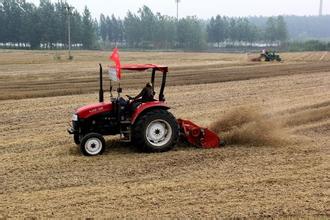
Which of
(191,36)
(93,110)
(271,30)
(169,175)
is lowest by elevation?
(169,175)

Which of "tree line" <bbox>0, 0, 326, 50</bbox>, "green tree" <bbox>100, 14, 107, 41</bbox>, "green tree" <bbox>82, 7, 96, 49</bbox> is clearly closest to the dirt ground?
"tree line" <bbox>0, 0, 326, 50</bbox>

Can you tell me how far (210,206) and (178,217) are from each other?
1.87ft

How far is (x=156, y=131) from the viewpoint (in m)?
9.27

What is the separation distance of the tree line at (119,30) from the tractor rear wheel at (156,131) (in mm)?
79298

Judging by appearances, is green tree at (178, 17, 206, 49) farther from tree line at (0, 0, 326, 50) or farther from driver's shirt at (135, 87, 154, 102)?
driver's shirt at (135, 87, 154, 102)

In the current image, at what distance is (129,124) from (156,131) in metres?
0.51

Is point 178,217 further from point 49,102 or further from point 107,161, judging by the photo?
point 49,102

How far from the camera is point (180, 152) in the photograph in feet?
31.0

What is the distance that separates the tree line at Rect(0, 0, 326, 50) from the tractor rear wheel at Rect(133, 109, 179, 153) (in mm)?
79298

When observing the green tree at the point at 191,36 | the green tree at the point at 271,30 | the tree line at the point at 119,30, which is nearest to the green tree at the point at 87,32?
the tree line at the point at 119,30

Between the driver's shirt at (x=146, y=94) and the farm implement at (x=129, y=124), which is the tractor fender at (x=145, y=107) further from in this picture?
the driver's shirt at (x=146, y=94)

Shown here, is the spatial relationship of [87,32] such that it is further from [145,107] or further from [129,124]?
[145,107]

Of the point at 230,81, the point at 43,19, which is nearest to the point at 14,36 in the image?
the point at 43,19

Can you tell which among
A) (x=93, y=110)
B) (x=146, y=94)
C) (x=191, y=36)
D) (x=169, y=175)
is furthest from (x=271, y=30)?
(x=169, y=175)
